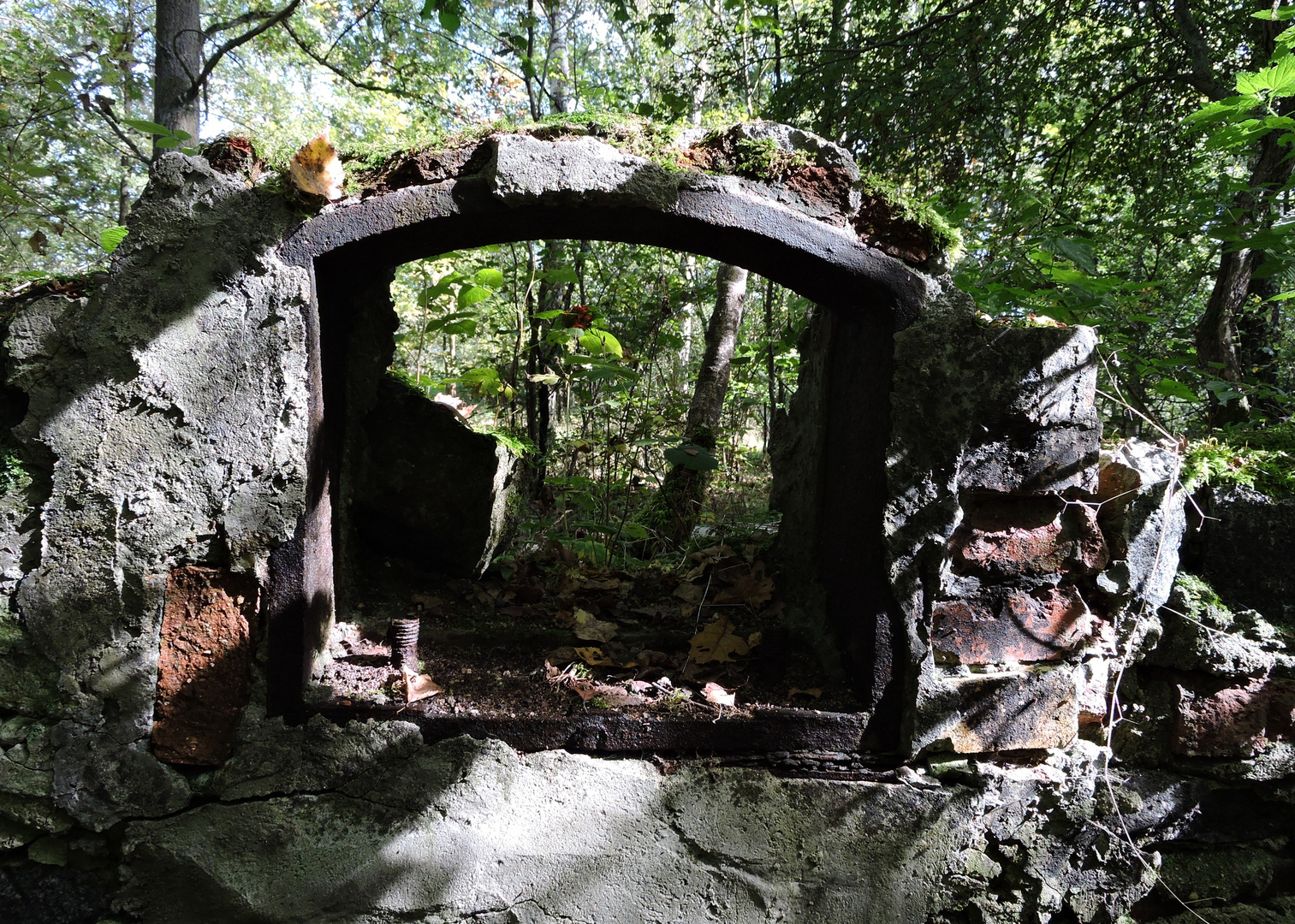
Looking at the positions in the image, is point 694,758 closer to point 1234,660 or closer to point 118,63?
point 1234,660

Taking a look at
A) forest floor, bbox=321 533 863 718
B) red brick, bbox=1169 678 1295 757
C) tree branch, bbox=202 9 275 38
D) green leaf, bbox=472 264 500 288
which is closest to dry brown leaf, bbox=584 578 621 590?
forest floor, bbox=321 533 863 718

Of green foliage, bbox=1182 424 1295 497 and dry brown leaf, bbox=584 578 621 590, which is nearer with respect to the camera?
green foliage, bbox=1182 424 1295 497

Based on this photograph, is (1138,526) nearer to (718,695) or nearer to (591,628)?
(718,695)

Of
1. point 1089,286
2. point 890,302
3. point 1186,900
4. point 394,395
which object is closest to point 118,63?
point 394,395

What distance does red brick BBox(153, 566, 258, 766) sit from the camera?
5.82 ft

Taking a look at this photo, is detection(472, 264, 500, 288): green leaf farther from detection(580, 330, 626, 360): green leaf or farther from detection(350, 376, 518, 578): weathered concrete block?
detection(350, 376, 518, 578): weathered concrete block

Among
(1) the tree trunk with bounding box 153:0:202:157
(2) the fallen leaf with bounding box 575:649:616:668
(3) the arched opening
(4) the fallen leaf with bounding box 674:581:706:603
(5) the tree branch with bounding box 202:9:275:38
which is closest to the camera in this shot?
(3) the arched opening

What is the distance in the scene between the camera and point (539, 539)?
3598mm

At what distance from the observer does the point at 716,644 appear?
2.31 m

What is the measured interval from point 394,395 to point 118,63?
15.9ft

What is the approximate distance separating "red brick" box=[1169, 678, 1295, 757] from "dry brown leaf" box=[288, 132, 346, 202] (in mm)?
2766

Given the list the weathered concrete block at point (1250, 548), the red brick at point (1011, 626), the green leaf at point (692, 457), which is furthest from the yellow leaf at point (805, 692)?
the weathered concrete block at point (1250, 548)

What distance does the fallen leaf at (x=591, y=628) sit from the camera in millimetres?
2365

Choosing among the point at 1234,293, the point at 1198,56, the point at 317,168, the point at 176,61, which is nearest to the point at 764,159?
the point at 317,168
